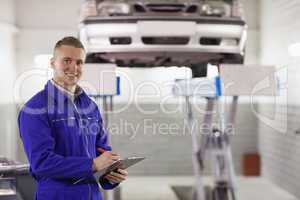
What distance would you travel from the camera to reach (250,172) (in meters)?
7.91

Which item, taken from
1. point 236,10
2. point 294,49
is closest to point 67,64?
point 236,10

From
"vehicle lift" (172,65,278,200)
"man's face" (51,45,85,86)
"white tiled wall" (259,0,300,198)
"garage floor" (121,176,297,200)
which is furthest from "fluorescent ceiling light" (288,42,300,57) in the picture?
"man's face" (51,45,85,86)

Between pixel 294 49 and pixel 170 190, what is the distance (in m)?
2.23

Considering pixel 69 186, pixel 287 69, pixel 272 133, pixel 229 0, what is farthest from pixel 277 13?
pixel 69 186

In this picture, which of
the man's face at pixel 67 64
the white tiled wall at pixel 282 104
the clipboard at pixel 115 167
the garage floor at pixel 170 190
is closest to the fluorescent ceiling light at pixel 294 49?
the white tiled wall at pixel 282 104

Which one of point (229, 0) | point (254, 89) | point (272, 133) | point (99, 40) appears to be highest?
point (229, 0)

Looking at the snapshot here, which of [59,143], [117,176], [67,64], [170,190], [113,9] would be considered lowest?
[170,190]

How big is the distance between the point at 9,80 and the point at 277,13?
363 centimetres

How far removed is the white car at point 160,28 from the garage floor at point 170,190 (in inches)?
87.3

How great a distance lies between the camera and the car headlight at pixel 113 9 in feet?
14.3

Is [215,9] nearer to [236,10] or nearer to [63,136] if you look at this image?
[236,10]

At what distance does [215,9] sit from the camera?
4.52m

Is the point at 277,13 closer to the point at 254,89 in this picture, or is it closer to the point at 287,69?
the point at 287,69

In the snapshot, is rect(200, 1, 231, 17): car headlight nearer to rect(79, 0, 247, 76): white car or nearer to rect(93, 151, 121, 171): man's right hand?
rect(79, 0, 247, 76): white car
